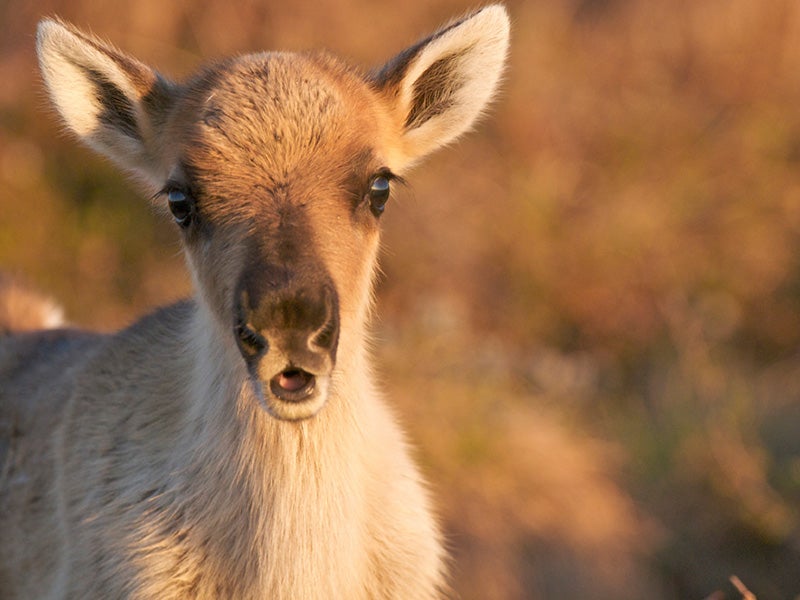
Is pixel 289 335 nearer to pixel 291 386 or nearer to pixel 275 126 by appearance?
pixel 291 386

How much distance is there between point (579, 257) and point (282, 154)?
966cm

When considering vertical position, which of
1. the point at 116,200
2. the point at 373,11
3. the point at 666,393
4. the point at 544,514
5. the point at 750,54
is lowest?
the point at 544,514

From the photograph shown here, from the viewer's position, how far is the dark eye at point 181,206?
4.87 meters

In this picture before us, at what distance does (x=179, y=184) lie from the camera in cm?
485

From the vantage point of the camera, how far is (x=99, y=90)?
216 inches

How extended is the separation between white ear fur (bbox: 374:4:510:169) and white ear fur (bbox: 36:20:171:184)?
1174mm

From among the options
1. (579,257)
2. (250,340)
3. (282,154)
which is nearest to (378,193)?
(282,154)

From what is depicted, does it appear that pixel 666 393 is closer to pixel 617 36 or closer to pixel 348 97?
pixel 617 36

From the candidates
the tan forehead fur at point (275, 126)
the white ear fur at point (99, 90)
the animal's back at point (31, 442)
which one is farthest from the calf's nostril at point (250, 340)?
the animal's back at point (31, 442)

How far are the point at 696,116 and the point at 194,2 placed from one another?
6.73m

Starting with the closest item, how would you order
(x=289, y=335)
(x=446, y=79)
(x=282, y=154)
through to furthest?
(x=289, y=335)
(x=282, y=154)
(x=446, y=79)

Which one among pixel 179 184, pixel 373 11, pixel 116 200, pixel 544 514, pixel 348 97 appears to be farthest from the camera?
pixel 373 11

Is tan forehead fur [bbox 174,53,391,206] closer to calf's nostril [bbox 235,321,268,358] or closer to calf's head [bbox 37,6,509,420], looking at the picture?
calf's head [bbox 37,6,509,420]

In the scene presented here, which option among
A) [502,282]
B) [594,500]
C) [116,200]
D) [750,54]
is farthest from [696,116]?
[116,200]
